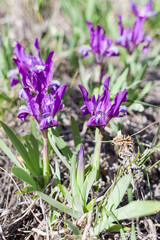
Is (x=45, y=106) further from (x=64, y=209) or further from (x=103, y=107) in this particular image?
(x=64, y=209)

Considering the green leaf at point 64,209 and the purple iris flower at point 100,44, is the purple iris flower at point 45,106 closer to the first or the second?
the green leaf at point 64,209

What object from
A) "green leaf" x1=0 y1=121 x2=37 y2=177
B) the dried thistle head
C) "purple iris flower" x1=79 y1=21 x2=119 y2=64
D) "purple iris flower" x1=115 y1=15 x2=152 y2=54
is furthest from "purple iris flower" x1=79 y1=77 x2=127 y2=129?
"purple iris flower" x1=115 y1=15 x2=152 y2=54

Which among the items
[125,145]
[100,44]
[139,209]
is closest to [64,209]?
[139,209]

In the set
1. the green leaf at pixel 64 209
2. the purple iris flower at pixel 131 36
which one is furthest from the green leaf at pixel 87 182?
the purple iris flower at pixel 131 36

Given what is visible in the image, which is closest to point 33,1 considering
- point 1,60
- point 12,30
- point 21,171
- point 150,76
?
point 12,30

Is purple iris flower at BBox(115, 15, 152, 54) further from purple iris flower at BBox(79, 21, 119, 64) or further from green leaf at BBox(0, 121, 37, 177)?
green leaf at BBox(0, 121, 37, 177)

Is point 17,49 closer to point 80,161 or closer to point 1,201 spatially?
point 80,161
